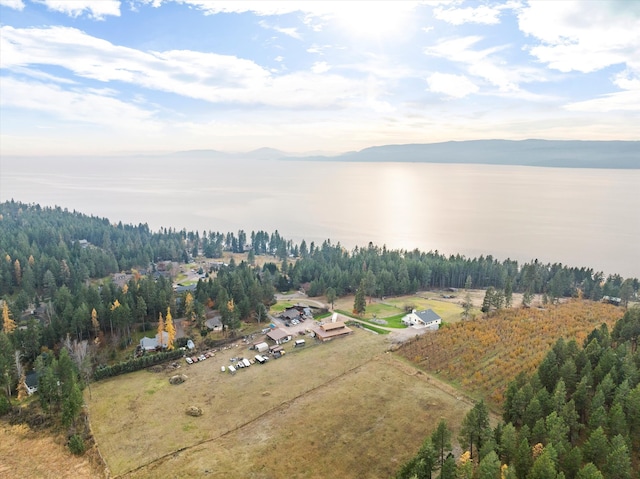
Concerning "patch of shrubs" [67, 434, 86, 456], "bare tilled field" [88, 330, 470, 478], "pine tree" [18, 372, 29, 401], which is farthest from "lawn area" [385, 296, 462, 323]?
"pine tree" [18, 372, 29, 401]

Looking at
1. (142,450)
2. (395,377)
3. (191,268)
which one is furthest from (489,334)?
(191,268)

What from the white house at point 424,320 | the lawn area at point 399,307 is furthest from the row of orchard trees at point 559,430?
the lawn area at point 399,307

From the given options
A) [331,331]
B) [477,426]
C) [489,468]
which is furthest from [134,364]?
[489,468]

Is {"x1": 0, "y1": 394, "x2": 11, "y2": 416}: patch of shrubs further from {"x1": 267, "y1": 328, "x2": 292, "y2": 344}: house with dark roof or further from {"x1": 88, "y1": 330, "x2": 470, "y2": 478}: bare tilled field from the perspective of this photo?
{"x1": 267, "y1": 328, "x2": 292, "y2": 344}: house with dark roof

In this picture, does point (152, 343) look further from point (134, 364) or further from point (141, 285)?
point (141, 285)

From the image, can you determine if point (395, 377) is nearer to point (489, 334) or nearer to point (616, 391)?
point (489, 334)
